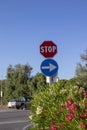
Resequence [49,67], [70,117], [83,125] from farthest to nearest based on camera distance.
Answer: [49,67] < [70,117] < [83,125]

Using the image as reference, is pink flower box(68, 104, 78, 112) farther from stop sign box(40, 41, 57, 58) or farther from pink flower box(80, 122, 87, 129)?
stop sign box(40, 41, 57, 58)

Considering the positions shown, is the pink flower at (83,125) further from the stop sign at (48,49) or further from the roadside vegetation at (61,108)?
the stop sign at (48,49)

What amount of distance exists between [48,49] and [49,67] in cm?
60

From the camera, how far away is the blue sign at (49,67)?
54.1ft

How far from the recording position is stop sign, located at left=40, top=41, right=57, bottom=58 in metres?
16.4

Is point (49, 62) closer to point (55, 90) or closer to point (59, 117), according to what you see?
point (55, 90)

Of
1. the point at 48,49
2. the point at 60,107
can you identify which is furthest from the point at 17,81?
the point at 60,107

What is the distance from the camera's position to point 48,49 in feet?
54.4

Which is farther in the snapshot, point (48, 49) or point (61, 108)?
point (48, 49)

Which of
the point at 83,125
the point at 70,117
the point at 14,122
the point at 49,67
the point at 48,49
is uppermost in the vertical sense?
the point at 48,49

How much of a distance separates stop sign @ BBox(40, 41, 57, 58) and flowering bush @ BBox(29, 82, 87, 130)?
15.9 ft

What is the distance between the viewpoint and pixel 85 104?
862cm

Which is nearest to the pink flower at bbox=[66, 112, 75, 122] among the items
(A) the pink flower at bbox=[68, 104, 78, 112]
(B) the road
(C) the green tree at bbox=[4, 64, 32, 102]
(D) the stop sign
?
(A) the pink flower at bbox=[68, 104, 78, 112]

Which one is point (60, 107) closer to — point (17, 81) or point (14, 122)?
point (14, 122)
